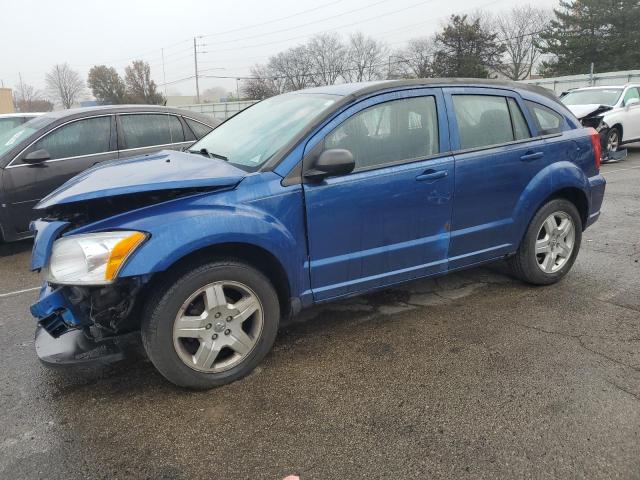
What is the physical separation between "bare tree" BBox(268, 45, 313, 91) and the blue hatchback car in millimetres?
64340

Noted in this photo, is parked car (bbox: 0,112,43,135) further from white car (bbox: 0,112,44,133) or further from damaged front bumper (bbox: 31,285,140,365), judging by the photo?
damaged front bumper (bbox: 31,285,140,365)

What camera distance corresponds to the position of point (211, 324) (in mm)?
2869

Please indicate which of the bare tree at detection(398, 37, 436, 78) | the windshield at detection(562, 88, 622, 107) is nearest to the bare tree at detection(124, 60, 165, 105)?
the bare tree at detection(398, 37, 436, 78)

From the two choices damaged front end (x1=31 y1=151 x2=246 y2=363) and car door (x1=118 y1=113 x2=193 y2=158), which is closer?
damaged front end (x1=31 y1=151 x2=246 y2=363)

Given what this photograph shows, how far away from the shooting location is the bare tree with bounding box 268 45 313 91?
66250mm

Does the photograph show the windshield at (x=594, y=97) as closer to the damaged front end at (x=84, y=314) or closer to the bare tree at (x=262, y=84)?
the damaged front end at (x=84, y=314)

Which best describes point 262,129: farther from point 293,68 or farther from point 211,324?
point 293,68

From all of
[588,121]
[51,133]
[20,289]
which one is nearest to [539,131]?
[20,289]

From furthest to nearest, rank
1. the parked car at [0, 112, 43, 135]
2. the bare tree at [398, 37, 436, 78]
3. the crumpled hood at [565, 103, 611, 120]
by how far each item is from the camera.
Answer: the bare tree at [398, 37, 436, 78]
the crumpled hood at [565, 103, 611, 120]
the parked car at [0, 112, 43, 135]

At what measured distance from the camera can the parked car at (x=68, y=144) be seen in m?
5.72

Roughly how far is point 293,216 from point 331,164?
0.39 meters

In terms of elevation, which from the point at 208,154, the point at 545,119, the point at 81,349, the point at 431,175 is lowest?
the point at 81,349

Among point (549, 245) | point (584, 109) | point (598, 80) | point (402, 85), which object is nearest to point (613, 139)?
point (584, 109)

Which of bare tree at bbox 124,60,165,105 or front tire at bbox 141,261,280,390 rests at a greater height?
bare tree at bbox 124,60,165,105
